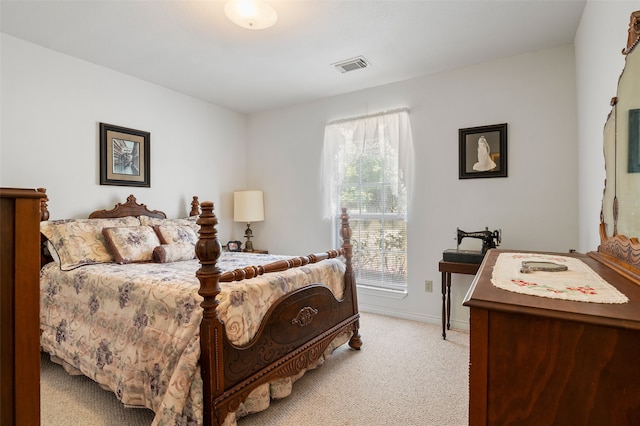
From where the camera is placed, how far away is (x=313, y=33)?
8.01 ft

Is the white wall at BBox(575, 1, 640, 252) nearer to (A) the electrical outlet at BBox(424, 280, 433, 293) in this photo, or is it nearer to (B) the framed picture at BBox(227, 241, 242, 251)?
(A) the electrical outlet at BBox(424, 280, 433, 293)

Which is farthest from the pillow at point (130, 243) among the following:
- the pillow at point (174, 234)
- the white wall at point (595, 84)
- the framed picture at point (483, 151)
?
the white wall at point (595, 84)

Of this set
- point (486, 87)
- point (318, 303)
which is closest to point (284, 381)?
point (318, 303)

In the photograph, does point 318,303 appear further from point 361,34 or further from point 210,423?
point 361,34

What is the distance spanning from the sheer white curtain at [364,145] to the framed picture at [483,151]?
0.51 m

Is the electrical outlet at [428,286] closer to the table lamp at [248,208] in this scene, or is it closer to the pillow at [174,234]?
the table lamp at [248,208]

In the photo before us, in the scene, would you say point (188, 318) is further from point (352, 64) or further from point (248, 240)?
point (248, 240)

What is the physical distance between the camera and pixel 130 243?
261cm

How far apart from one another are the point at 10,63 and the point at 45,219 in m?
1.23

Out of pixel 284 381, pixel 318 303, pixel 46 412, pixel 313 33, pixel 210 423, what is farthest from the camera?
pixel 313 33

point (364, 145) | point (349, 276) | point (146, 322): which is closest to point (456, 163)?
point (364, 145)

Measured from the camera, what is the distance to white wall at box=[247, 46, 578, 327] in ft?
8.71

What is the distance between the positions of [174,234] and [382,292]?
2.23 metres

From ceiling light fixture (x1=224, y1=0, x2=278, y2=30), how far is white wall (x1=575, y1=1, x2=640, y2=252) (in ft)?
5.97
